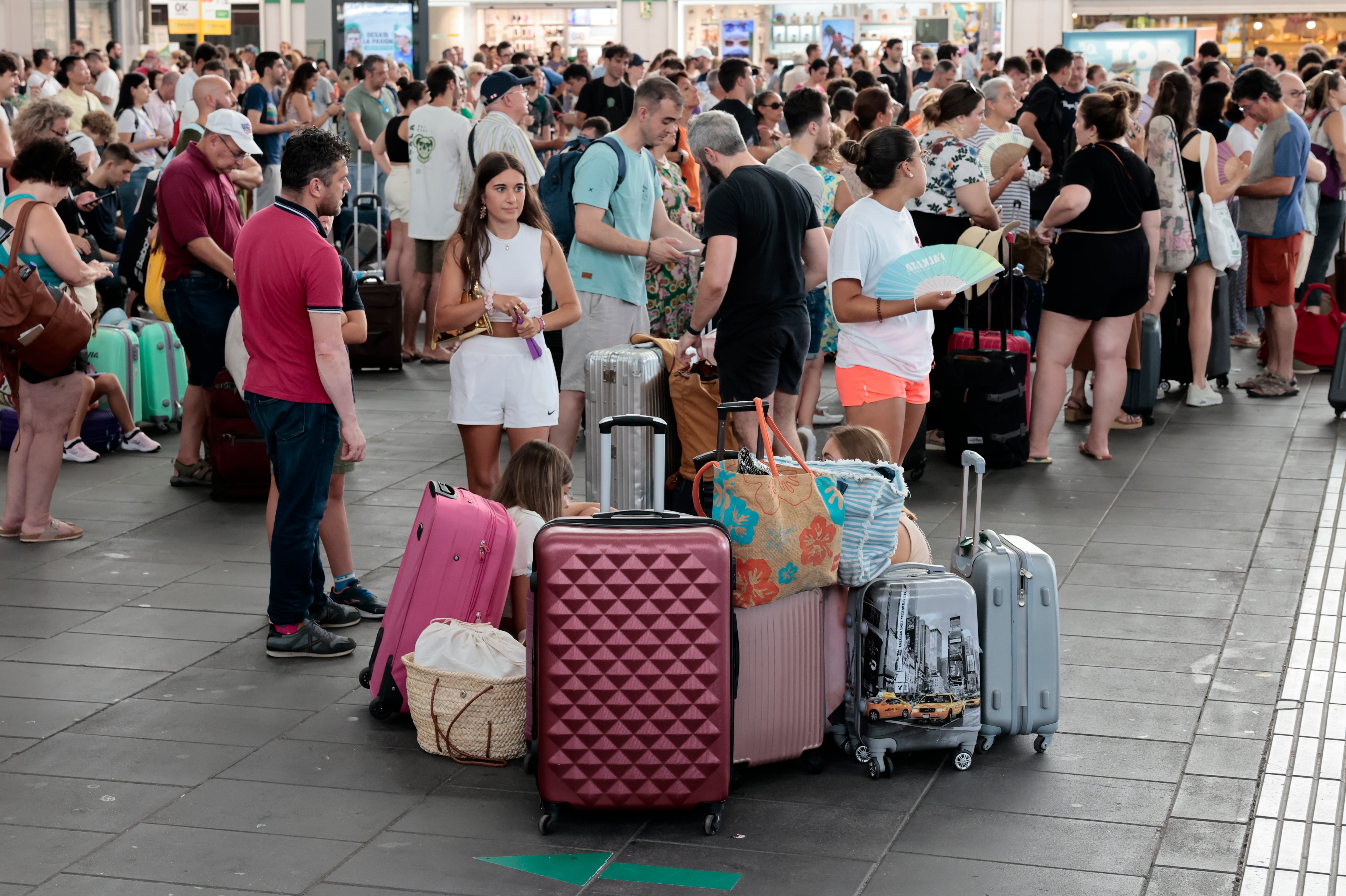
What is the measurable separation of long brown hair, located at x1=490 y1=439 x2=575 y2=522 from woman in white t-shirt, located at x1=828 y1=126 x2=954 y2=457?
1376 mm

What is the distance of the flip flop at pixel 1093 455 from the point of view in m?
7.88

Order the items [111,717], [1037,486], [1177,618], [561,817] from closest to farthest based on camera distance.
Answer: [561,817], [111,717], [1177,618], [1037,486]

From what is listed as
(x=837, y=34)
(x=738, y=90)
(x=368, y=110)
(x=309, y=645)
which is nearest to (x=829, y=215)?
(x=738, y=90)

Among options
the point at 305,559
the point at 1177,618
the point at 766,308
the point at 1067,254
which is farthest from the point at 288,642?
the point at 1067,254

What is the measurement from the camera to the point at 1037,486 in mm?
7316

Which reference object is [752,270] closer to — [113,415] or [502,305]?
[502,305]

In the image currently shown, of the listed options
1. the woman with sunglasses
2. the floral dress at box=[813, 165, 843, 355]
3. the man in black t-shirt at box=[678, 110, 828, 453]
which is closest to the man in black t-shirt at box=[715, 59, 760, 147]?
the woman with sunglasses

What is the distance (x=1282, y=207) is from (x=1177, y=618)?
15.8 feet

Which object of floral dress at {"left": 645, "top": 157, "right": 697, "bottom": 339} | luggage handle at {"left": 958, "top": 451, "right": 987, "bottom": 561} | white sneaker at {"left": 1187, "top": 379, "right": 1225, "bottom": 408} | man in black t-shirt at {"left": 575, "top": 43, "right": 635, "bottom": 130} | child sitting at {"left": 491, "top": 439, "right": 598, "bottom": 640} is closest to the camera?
luggage handle at {"left": 958, "top": 451, "right": 987, "bottom": 561}

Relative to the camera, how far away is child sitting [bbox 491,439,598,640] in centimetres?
450

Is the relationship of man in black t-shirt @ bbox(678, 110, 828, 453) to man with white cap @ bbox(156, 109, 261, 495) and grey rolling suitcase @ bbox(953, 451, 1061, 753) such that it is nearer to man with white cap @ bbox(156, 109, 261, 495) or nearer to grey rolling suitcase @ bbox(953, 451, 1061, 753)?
grey rolling suitcase @ bbox(953, 451, 1061, 753)

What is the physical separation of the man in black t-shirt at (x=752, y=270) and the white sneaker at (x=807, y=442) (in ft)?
0.73

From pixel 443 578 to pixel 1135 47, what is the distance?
16.6m

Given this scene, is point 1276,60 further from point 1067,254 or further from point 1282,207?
point 1067,254
